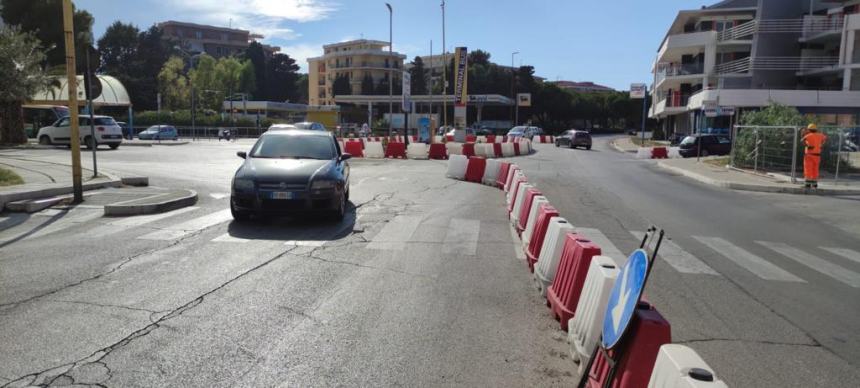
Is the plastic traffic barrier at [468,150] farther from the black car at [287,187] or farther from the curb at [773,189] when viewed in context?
the black car at [287,187]

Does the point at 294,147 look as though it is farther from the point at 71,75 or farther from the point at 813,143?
the point at 813,143

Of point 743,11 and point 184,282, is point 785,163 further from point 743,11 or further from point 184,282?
point 743,11

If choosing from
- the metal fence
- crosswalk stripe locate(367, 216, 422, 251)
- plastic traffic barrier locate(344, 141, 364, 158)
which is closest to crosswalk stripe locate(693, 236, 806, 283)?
crosswalk stripe locate(367, 216, 422, 251)

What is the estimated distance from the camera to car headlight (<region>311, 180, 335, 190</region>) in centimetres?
987

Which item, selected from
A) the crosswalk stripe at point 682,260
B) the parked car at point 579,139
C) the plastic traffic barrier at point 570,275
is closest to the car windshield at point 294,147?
the crosswalk stripe at point 682,260

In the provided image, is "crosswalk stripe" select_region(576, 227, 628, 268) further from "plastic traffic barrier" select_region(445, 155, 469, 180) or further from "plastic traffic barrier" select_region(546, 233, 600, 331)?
"plastic traffic barrier" select_region(445, 155, 469, 180)

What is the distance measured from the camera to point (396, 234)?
9617 mm

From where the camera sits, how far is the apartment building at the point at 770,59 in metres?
44.7

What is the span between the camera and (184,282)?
6.46 m

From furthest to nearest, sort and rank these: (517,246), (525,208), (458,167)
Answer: (458,167) < (525,208) < (517,246)

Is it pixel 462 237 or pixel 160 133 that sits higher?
pixel 160 133

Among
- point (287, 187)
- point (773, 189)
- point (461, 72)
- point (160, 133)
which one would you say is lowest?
point (773, 189)

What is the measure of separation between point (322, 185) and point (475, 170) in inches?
390

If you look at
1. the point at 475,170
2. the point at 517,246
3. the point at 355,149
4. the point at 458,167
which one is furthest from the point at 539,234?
the point at 355,149
